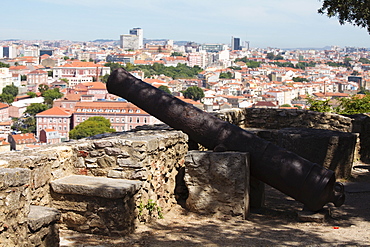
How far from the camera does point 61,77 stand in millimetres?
130625

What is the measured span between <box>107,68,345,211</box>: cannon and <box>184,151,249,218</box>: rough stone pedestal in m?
0.14

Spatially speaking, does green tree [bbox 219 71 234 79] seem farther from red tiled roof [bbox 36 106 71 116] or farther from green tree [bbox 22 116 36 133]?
red tiled roof [bbox 36 106 71 116]

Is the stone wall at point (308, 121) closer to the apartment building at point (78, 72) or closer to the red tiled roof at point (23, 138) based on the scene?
the red tiled roof at point (23, 138)

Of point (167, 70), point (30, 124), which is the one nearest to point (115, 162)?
Result: point (30, 124)

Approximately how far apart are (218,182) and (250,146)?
0.37 meters

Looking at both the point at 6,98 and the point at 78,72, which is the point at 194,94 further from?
the point at 78,72

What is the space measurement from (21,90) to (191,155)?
114 m

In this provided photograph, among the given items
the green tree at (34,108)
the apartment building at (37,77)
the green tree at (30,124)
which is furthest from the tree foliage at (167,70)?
the green tree at (30,124)

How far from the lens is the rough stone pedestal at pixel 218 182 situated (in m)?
3.85

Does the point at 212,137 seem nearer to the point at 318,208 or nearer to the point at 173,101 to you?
the point at 173,101

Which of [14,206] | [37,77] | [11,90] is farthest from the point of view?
[37,77]

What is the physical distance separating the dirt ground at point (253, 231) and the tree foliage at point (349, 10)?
10.3 ft

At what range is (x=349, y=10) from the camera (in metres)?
6.98

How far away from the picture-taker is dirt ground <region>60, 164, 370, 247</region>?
3285 mm
